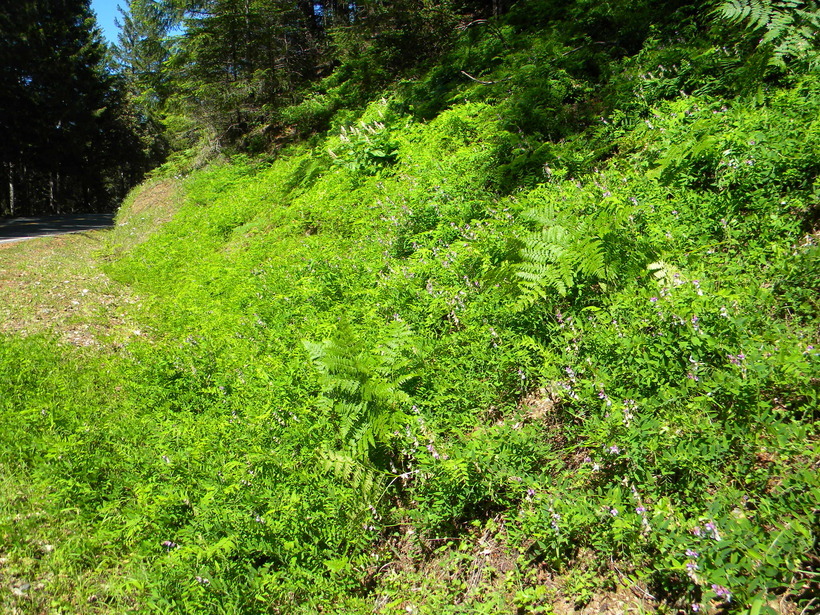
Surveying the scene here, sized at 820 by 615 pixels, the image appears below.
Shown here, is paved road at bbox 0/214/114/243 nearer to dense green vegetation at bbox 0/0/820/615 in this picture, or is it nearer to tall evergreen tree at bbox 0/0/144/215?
dense green vegetation at bbox 0/0/820/615

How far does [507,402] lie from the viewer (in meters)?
3.59

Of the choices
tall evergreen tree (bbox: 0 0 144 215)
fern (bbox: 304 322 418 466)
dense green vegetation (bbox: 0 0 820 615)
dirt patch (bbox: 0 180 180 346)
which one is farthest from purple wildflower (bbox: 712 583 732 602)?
tall evergreen tree (bbox: 0 0 144 215)

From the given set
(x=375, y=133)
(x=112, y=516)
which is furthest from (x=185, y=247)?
(x=112, y=516)

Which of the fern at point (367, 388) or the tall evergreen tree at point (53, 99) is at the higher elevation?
the tall evergreen tree at point (53, 99)

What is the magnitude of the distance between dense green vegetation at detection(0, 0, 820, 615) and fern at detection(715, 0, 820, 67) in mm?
43

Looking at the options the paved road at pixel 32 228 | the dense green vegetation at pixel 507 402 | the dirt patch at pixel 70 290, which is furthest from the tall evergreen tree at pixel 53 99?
the dense green vegetation at pixel 507 402

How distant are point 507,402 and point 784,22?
16.2 feet

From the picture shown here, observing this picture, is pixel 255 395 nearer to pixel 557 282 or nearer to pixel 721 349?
pixel 557 282

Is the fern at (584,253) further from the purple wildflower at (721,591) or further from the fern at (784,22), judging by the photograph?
the fern at (784,22)

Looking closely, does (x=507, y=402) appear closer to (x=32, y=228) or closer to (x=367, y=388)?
(x=367, y=388)

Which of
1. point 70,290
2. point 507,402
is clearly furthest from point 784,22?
point 70,290

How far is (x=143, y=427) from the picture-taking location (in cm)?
471

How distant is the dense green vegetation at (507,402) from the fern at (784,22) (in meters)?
0.04

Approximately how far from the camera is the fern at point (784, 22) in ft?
15.8
